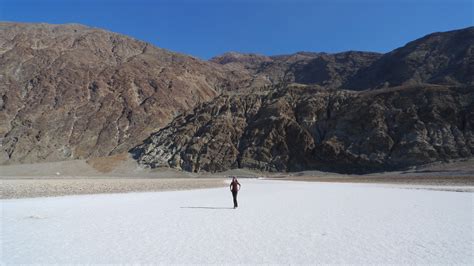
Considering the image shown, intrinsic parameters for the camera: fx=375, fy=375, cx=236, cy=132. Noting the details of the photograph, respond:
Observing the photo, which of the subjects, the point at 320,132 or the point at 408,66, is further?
the point at 408,66

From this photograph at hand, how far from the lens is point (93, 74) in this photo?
114m

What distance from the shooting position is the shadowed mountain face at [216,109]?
72188 mm

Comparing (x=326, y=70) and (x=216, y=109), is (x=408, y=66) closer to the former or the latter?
(x=326, y=70)

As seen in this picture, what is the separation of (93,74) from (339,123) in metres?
75.2

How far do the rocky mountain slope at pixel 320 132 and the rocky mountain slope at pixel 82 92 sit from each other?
15.8 metres

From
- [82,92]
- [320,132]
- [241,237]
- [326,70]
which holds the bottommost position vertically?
[241,237]

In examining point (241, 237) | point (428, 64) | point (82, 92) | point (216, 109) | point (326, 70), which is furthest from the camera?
point (326, 70)

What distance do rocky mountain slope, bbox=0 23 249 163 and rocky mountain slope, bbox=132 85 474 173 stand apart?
1577 cm

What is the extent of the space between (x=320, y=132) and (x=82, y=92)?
6825 centimetres

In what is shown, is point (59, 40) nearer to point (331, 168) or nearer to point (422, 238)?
point (331, 168)

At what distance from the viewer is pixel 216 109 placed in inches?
3561

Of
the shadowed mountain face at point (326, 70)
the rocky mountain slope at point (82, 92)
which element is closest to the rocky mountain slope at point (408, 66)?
the shadowed mountain face at point (326, 70)

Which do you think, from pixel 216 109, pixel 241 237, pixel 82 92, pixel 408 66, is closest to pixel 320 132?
pixel 216 109

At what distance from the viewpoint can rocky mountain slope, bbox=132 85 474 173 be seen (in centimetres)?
6844
